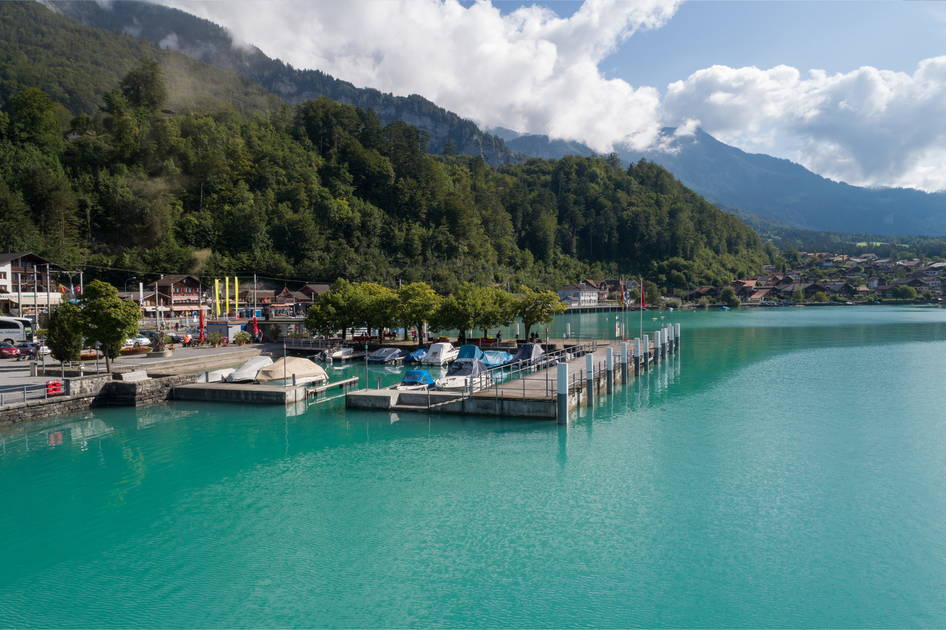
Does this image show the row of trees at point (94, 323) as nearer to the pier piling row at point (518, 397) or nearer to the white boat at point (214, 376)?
the white boat at point (214, 376)

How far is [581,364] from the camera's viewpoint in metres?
37.5

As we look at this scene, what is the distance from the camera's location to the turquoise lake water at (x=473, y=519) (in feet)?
43.4

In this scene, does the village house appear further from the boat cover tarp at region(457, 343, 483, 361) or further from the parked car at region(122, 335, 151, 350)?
the boat cover tarp at region(457, 343, 483, 361)

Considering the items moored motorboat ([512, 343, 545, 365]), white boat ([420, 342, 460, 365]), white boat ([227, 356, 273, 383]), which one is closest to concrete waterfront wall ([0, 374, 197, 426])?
white boat ([227, 356, 273, 383])

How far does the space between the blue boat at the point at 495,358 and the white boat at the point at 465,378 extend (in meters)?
3.19

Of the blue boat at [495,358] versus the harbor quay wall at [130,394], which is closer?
the harbor quay wall at [130,394]

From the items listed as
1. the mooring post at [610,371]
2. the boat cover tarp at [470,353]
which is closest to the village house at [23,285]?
the boat cover tarp at [470,353]

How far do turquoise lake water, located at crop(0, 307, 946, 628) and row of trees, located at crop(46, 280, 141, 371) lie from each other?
15.7ft

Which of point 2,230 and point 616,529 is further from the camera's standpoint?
point 2,230

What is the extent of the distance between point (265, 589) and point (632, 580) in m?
8.30

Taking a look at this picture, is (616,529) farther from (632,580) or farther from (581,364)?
(581,364)

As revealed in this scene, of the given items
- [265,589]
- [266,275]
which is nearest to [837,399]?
[265,589]

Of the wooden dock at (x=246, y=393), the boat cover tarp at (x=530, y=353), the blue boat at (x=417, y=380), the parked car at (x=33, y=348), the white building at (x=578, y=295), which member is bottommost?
the wooden dock at (x=246, y=393)

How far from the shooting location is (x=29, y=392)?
1188 inches
